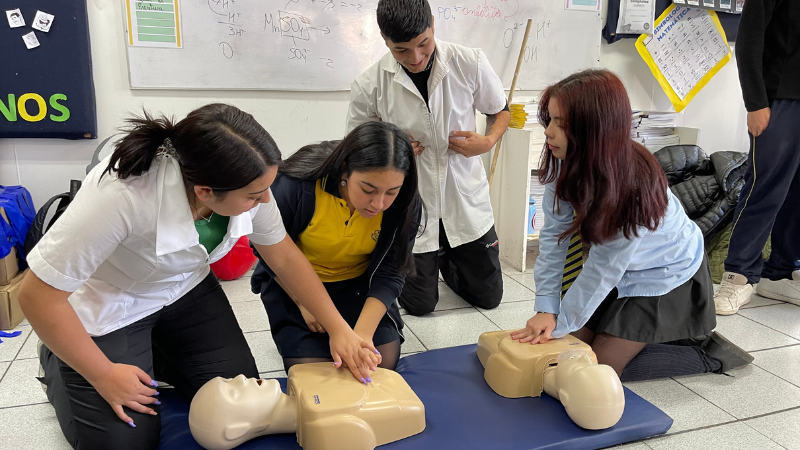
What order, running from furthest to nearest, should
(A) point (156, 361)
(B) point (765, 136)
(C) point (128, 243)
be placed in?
(B) point (765, 136)
(A) point (156, 361)
(C) point (128, 243)

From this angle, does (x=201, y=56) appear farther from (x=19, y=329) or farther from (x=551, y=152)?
(x=551, y=152)

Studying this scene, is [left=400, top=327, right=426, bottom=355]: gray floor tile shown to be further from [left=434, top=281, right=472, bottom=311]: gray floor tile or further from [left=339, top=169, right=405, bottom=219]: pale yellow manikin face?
[left=339, top=169, right=405, bottom=219]: pale yellow manikin face

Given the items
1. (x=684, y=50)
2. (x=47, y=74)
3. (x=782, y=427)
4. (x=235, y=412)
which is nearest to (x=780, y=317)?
(x=782, y=427)

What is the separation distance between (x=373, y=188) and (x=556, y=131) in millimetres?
539

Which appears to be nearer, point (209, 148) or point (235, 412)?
point (209, 148)

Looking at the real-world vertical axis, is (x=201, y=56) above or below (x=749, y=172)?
above

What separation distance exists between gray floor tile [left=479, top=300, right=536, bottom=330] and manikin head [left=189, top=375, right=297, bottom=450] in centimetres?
117

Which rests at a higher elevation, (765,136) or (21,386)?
(765,136)

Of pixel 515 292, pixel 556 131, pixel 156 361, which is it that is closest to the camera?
pixel 556 131

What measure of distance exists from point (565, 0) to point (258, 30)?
67.6 inches

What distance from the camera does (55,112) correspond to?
2.62 m

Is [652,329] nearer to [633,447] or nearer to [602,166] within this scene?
[633,447]

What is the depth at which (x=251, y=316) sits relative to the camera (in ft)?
8.10

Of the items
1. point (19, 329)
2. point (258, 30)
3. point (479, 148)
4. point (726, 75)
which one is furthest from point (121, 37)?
point (726, 75)
